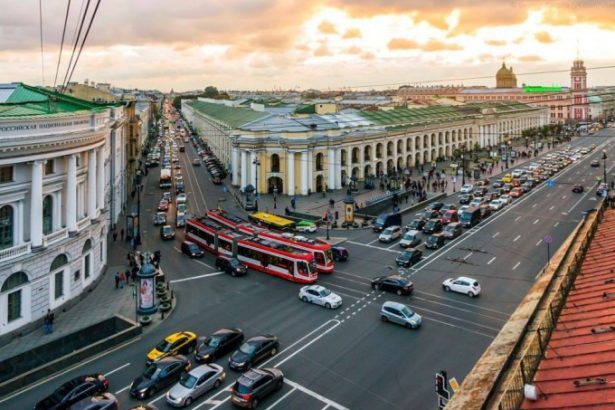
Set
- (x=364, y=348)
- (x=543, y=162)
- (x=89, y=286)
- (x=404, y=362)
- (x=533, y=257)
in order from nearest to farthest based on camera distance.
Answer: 1. (x=404, y=362)
2. (x=364, y=348)
3. (x=89, y=286)
4. (x=533, y=257)
5. (x=543, y=162)

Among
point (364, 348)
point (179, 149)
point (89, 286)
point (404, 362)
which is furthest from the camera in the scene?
point (179, 149)

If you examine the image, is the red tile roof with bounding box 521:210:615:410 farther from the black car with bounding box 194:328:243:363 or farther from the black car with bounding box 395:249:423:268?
the black car with bounding box 395:249:423:268

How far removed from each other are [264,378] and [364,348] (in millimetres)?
5530

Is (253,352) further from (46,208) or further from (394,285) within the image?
(46,208)

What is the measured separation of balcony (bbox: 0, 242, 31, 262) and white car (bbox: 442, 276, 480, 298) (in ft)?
72.7

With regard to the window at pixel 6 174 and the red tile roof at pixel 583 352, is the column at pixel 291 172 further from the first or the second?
the red tile roof at pixel 583 352

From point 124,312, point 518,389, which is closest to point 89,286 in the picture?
point 124,312

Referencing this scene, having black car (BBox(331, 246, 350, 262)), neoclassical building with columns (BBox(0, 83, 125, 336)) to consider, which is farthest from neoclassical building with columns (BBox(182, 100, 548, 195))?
neoclassical building with columns (BBox(0, 83, 125, 336))

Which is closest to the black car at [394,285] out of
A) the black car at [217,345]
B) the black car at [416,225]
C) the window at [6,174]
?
the black car at [217,345]

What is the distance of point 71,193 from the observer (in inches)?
1105

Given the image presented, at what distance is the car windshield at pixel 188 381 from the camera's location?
18.6 meters

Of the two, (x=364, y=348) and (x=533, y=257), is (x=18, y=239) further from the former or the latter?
(x=533, y=257)

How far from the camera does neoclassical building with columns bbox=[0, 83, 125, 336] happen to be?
24.5 m

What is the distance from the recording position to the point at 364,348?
72.9ft
